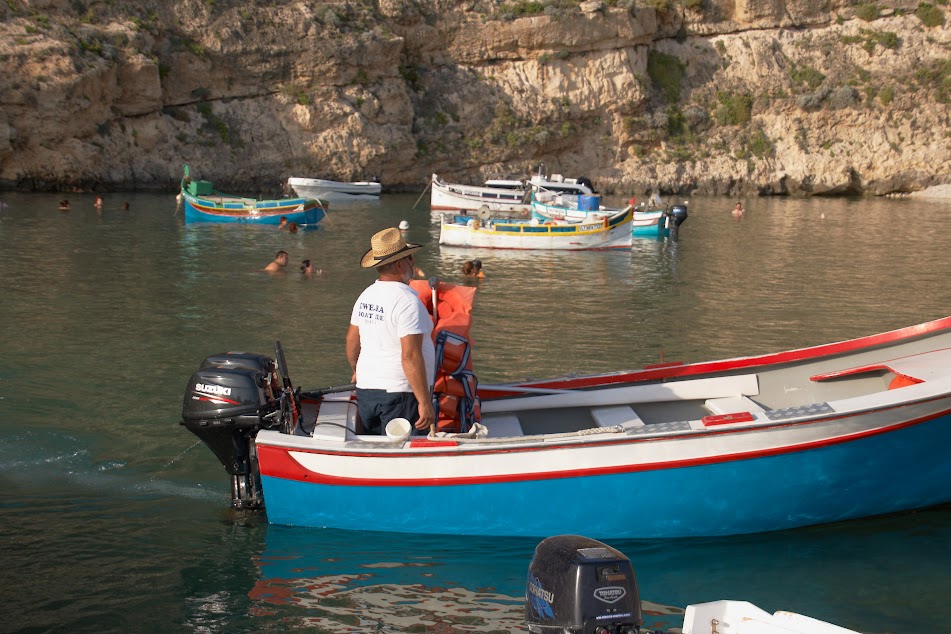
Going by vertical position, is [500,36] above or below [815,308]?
above

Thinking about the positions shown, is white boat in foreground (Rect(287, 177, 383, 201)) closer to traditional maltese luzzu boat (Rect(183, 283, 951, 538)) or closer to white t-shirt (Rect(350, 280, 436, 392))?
traditional maltese luzzu boat (Rect(183, 283, 951, 538))

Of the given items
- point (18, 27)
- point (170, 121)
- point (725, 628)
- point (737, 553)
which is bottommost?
point (737, 553)

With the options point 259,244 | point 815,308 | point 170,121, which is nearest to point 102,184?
point 170,121

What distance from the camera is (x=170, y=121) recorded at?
46.3 metres

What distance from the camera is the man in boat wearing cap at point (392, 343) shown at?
6.64 meters

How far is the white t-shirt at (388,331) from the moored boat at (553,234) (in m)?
20.1

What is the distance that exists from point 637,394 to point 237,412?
3456mm

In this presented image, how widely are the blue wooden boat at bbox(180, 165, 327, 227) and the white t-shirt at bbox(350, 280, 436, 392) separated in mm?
23618

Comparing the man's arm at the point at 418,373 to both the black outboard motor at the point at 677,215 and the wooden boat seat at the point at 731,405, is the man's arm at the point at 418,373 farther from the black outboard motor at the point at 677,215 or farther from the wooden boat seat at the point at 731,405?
the black outboard motor at the point at 677,215

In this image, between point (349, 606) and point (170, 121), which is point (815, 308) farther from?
point (170, 121)

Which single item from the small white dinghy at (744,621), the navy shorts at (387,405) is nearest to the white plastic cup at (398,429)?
the navy shorts at (387,405)

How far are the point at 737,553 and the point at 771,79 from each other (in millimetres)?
58022

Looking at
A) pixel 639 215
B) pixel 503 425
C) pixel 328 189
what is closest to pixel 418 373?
pixel 503 425

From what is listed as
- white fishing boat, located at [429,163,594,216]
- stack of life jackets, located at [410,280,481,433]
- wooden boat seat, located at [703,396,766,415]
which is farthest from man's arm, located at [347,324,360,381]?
white fishing boat, located at [429,163,594,216]
